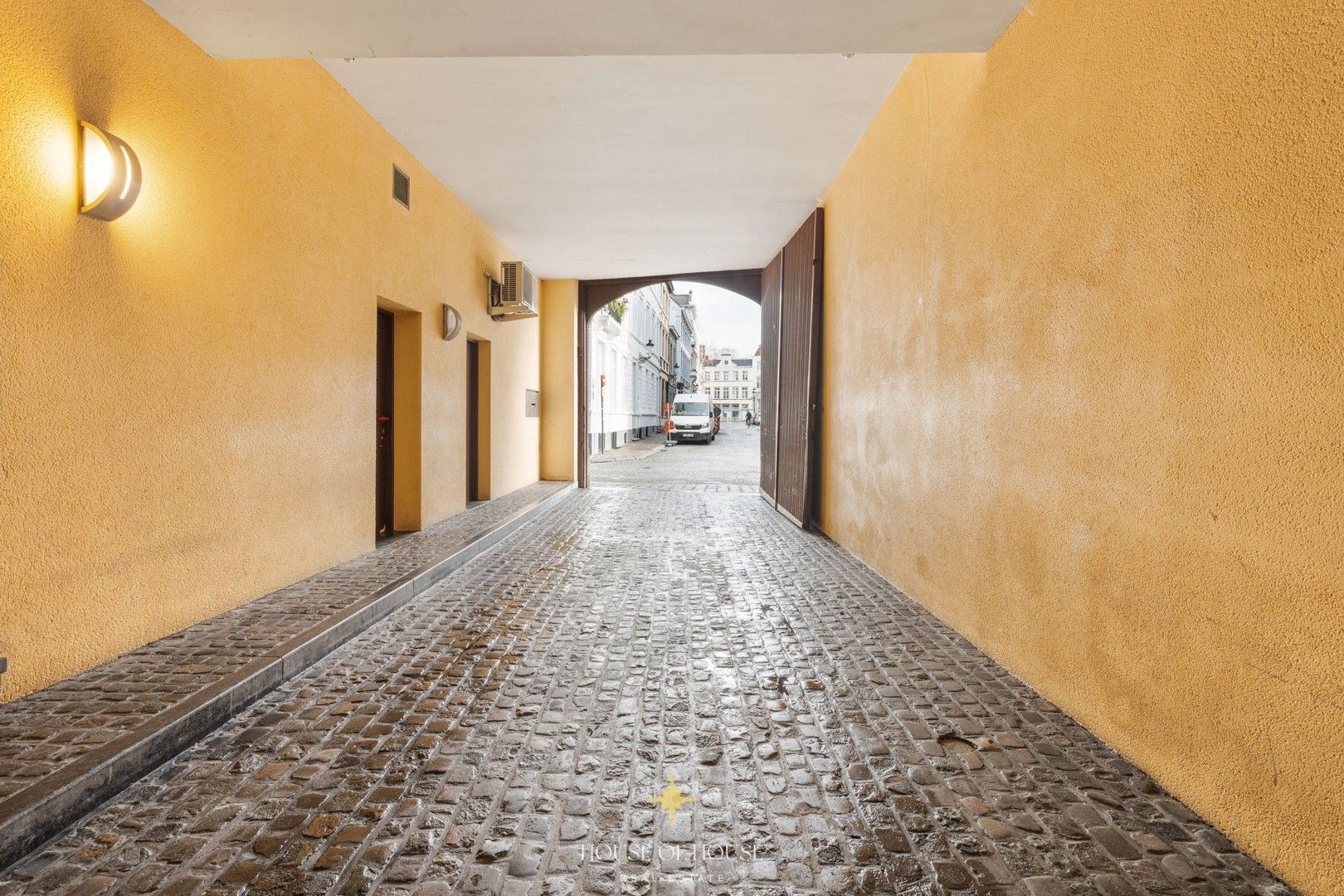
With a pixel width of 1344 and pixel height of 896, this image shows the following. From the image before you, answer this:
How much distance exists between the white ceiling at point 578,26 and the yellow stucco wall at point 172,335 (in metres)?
0.49

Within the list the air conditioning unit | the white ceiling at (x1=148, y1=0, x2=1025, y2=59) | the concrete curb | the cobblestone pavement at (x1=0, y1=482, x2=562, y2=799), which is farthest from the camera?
the air conditioning unit

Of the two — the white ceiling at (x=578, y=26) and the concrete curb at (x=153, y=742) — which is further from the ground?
the white ceiling at (x=578, y=26)

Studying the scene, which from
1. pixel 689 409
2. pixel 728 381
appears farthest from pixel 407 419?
pixel 728 381

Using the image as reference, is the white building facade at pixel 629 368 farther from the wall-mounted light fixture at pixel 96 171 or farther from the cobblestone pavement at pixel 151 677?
the wall-mounted light fixture at pixel 96 171

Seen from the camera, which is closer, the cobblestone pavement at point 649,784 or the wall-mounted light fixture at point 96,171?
the cobblestone pavement at point 649,784

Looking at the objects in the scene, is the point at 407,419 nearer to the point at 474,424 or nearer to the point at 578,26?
the point at 474,424

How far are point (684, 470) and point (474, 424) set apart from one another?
7.70 m

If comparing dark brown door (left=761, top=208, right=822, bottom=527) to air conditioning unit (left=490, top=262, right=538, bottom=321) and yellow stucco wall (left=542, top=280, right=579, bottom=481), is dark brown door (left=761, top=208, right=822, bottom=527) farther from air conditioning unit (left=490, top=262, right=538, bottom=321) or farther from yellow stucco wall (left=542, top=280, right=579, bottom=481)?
yellow stucco wall (left=542, top=280, right=579, bottom=481)

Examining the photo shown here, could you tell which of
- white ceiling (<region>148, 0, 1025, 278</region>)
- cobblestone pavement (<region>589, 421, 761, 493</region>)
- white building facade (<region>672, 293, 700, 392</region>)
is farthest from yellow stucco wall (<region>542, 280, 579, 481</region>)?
white building facade (<region>672, 293, 700, 392</region>)

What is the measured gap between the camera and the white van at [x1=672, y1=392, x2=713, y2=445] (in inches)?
1233

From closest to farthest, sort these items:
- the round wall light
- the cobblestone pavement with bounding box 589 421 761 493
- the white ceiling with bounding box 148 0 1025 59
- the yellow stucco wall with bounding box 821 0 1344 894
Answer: the yellow stucco wall with bounding box 821 0 1344 894 < the white ceiling with bounding box 148 0 1025 59 < the round wall light < the cobblestone pavement with bounding box 589 421 761 493

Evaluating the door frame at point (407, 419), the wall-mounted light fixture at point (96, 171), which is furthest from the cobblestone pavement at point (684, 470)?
the wall-mounted light fixture at point (96, 171)

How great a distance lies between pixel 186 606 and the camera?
3.89m

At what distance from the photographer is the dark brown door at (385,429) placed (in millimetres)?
7270
